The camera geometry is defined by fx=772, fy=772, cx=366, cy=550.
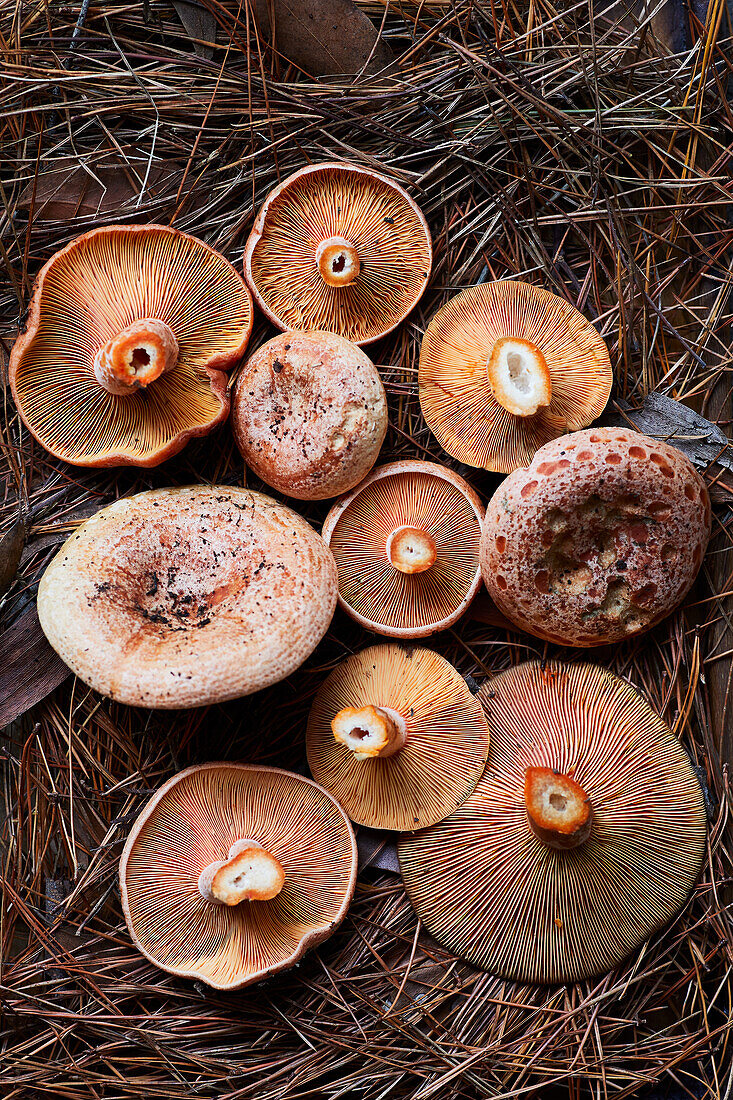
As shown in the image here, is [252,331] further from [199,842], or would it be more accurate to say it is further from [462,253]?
[199,842]

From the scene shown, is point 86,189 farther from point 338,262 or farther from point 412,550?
point 412,550

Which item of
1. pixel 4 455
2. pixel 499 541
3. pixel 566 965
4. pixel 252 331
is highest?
pixel 252 331

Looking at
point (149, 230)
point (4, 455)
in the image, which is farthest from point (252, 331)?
point (4, 455)

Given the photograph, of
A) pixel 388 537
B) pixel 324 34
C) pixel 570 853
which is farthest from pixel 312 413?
pixel 570 853

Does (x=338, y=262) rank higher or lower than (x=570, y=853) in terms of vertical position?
higher

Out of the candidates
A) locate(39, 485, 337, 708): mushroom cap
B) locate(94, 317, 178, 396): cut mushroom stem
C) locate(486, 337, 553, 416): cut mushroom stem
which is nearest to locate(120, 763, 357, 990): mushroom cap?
locate(39, 485, 337, 708): mushroom cap

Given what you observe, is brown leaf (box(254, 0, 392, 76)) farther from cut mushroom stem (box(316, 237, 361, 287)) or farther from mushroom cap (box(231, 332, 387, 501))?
mushroom cap (box(231, 332, 387, 501))
